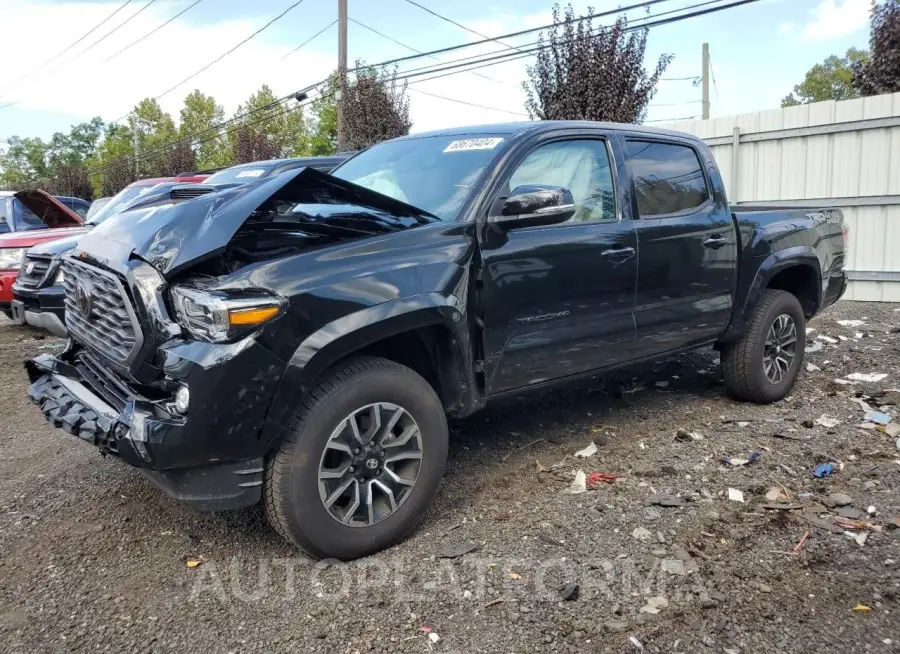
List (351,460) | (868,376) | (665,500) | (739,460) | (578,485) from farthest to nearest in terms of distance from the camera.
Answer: (868,376), (739,460), (578,485), (665,500), (351,460)

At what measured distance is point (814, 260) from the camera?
220 inches

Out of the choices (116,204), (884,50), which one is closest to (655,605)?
(116,204)

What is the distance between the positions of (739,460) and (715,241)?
1.43 metres

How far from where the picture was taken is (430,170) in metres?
4.00

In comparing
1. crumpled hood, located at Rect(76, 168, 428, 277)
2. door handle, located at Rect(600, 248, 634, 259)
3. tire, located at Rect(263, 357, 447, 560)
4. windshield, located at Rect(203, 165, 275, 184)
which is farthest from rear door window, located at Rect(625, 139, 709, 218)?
windshield, located at Rect(203, 165, 275, 184)

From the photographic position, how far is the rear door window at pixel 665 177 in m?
4.48

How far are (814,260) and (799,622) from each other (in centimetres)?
364

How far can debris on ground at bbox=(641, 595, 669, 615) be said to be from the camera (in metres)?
2.79

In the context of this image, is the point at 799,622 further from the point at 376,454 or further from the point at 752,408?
the point at 752,408

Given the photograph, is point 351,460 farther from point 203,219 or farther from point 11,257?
point 11,257

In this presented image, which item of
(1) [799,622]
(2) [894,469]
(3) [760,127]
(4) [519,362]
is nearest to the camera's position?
(1) [799,622]

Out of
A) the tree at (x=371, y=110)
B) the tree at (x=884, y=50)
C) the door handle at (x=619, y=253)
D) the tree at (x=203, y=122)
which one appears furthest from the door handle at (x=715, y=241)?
the tree at (x=203, y=122)

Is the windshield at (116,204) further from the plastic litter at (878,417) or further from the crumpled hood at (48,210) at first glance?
the plastic litter at (878,417)

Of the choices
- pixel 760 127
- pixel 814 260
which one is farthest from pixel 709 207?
pixel 760 127
